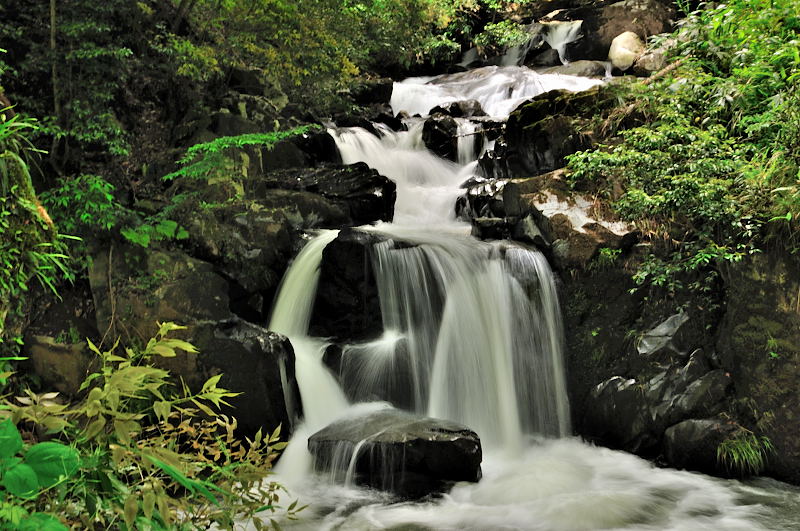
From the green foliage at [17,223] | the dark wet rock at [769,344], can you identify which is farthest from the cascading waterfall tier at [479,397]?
the green foliage at [17,223]

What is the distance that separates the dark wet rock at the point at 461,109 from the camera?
1309 centimetres

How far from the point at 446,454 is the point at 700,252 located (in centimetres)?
339

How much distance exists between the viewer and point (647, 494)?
192 inches

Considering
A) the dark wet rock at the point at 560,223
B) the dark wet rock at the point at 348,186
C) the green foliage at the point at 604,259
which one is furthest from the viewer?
the dark wet rock at the point at 348,186

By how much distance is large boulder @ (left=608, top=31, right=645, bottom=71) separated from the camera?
15.1 meters

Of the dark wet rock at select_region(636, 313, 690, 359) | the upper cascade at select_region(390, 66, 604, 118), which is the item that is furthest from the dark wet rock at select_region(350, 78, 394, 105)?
the dark wet rock at select_region(636, 313, 690, 359)

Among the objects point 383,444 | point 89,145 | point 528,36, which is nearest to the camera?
point 383,444

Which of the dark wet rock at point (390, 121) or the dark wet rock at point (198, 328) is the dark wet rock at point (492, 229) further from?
the dark wet rock at point (390, 121)

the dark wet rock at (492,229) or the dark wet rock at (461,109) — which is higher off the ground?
the dark wet rock at (461,109)

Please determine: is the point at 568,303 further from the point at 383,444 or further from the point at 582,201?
the point at 383,444

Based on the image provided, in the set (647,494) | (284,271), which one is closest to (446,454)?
(647,494)

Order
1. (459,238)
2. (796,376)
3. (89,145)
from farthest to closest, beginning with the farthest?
1. (459,238)
2. (89,145)
3. (796,376)

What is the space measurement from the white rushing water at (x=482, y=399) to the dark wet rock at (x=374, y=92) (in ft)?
23.5

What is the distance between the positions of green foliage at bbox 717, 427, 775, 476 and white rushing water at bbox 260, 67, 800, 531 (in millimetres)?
182
